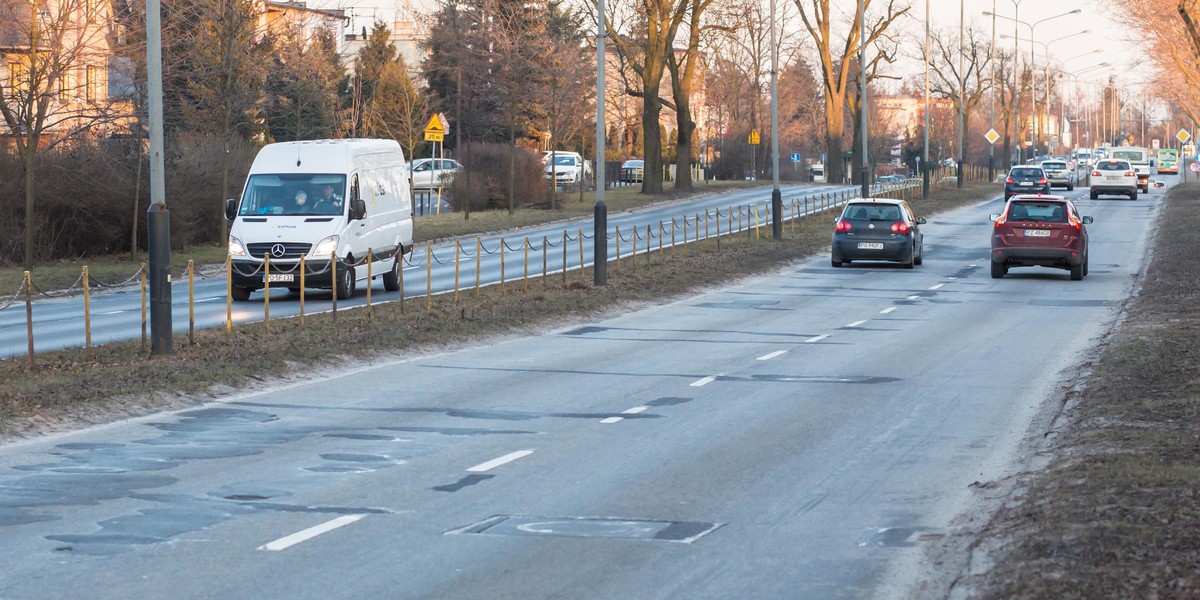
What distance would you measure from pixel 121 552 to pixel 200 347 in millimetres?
9484

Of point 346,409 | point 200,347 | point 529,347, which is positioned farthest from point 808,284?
point 346,409

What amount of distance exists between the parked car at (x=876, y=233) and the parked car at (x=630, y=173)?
52.2 metres

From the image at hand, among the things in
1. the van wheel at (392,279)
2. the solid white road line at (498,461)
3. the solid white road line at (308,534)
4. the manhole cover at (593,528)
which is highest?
the van wheel at (392,279)

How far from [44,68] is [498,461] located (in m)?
22.6

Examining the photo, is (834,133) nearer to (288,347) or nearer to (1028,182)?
(1028,182)

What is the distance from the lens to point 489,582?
7.26 m

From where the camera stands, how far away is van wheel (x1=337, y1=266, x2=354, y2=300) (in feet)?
82.1

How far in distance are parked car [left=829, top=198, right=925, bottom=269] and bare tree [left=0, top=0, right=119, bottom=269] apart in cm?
1568

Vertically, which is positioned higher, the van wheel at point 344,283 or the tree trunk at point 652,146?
the tree trunk at point 652,146

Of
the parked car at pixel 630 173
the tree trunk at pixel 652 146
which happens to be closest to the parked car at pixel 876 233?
the tree trunk at pixel 652 146

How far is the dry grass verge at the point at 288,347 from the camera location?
13.0 metres

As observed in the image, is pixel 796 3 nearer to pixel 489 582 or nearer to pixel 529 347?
pixel 529 347

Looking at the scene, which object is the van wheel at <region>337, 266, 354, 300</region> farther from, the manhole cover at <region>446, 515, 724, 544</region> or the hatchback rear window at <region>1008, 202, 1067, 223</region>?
the manhole cover at <region>446, 515, 724, 544</region>

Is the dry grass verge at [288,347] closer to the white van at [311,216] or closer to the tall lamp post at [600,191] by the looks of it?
the tall lamp post at [600,191]
